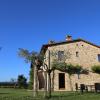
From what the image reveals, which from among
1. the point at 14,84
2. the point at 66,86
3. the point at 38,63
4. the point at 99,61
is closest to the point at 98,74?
the point at 99,61

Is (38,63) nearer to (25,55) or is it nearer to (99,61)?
(25,55)

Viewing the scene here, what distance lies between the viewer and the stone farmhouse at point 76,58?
1774 inches


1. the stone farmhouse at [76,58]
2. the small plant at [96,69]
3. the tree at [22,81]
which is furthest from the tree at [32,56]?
the tree at [22,81]

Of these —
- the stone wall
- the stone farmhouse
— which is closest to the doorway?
the stone farmhouse

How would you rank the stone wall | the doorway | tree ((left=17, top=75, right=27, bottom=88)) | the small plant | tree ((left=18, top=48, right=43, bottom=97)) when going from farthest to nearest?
tree ((left=17, top=75, right=27, bottom=88))
the doorway
the stone wall
the small plant
tree ((left=18, top=48, right=43, bottom=97))

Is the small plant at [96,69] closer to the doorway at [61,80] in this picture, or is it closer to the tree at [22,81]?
the doorway at [61,80]

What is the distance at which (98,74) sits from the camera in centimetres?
4572

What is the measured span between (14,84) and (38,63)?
34.4 metres

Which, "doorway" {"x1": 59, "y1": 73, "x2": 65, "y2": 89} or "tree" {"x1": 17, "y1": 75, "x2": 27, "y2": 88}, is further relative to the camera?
"tree" {"x1": 17, "y1": 75, "x2": 27, "y2": 88}

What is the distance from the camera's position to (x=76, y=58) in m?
46.2

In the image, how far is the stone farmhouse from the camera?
148 feet

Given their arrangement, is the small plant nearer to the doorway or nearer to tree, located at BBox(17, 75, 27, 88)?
the doorway

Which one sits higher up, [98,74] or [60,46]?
[60,46]

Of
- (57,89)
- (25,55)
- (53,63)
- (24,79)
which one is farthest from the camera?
(24,79)
